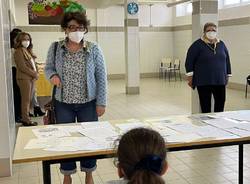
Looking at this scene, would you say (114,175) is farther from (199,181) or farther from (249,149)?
(249,149)

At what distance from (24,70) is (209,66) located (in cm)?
288

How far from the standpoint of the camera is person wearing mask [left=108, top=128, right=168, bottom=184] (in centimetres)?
125

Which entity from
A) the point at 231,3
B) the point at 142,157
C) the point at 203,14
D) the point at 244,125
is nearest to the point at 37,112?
the point at 203,14

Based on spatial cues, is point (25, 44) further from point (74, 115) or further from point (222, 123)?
point (222, 123)

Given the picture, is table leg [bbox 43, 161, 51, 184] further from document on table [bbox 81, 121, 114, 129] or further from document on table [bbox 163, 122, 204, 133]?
document on table [bbox 163, 122, 204, 133]

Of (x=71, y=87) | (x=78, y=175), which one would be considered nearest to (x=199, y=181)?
(x=78, y=175)


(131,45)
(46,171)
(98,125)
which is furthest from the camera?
(131,45)

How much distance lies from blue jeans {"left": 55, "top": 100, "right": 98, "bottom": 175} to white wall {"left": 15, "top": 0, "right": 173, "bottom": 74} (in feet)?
34.8

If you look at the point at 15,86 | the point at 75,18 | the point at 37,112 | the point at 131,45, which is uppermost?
the point at 75,18

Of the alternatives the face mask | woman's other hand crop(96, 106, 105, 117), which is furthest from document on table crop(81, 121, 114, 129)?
the face mask

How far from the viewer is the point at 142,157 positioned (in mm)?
1285

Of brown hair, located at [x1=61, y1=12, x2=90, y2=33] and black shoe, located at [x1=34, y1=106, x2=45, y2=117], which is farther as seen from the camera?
black shoe, located at [x1=34, y1=106, x2=45, y2=117]

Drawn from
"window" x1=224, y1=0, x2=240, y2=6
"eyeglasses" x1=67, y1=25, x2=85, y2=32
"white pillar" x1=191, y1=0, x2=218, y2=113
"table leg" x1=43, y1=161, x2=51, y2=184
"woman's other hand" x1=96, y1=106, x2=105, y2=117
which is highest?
"window" x1=224, y1=0, x2=240, y2=6

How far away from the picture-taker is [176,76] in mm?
14484
